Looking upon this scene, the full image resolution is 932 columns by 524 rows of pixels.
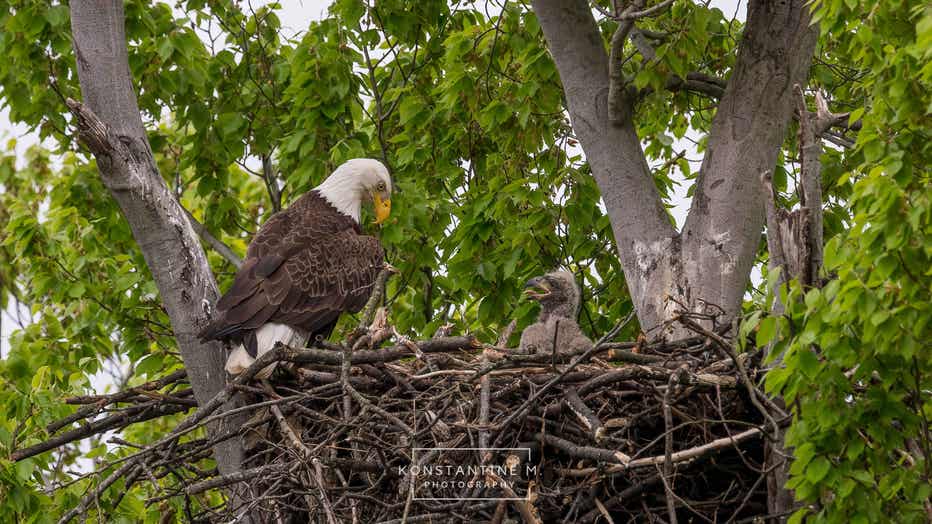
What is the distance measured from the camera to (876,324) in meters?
4.76

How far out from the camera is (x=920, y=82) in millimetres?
5266

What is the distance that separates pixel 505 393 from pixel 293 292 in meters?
2.02

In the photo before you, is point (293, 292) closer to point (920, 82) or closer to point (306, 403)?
point (306, 403)

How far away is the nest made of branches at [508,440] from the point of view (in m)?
6.01

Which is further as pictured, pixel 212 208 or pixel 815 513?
pixel 212 208

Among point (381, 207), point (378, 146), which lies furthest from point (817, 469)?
point (378, 146)

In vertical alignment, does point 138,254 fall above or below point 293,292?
above

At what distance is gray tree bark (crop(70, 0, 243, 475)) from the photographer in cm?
708

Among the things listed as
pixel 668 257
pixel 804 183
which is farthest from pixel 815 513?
pixel 668 257

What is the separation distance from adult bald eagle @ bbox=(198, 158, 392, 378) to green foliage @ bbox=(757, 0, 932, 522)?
126 inches

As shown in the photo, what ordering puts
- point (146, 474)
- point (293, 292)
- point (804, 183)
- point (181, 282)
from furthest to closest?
point (293, 292)
point (181, 282)
point (146, 474)
point (804, 183)

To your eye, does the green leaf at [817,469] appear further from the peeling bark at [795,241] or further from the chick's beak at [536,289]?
the chick's beak at [536,289]

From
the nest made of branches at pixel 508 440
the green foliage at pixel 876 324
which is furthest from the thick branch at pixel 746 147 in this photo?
the green foliage at pixel 876 324

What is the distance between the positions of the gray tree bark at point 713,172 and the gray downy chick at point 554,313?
1.57 ft
